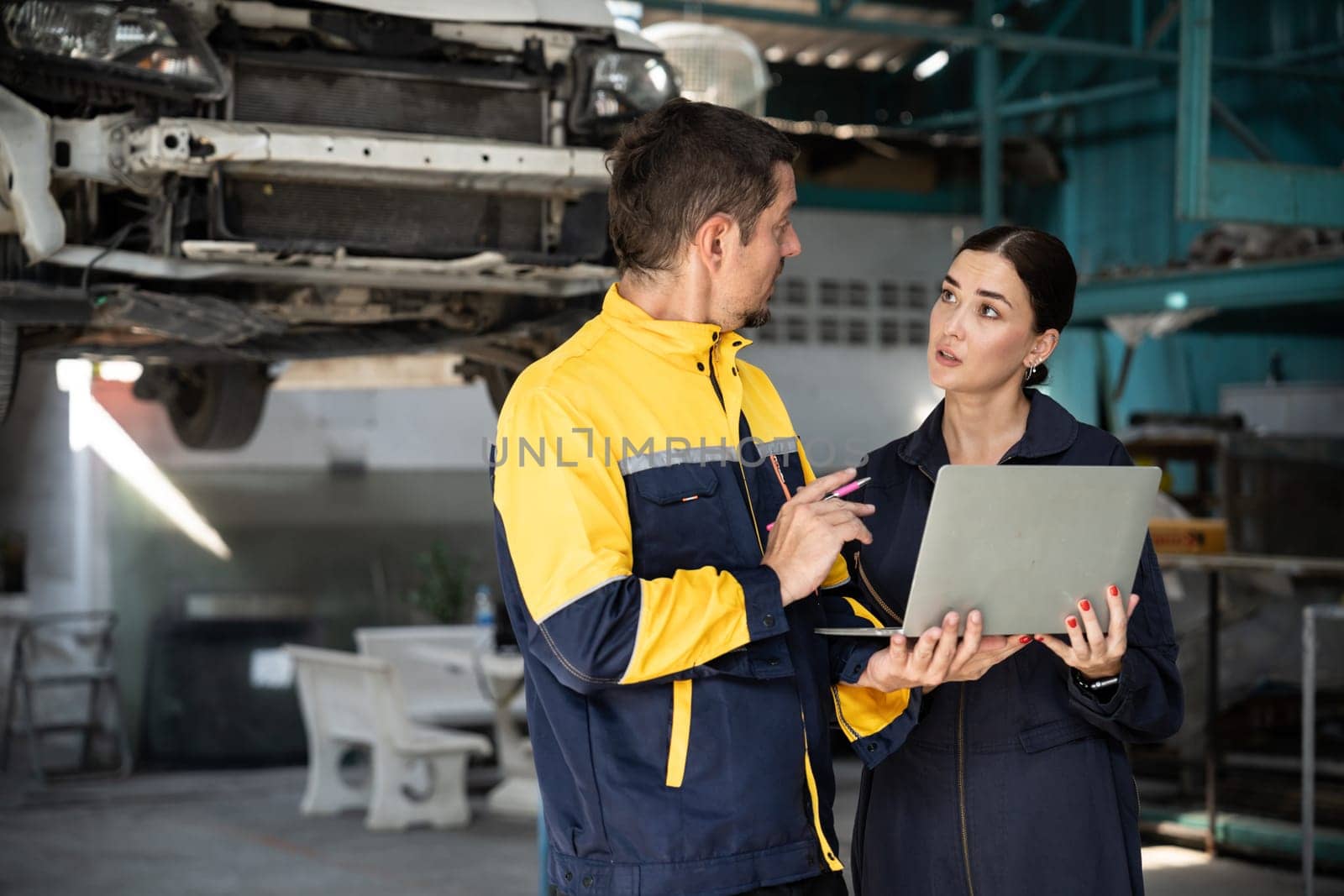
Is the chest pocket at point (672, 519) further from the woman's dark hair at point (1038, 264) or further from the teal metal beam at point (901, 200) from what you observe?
the teal metal beam at point (901, 200)

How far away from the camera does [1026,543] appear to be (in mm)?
1594

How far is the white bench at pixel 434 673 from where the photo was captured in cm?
721

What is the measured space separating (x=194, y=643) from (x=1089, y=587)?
6848 millimetres

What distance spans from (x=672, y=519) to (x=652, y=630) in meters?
0.18

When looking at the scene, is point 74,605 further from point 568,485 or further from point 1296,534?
point 568,485

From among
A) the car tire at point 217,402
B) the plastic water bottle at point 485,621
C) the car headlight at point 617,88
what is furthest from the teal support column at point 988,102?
the car headlight at point 617,88

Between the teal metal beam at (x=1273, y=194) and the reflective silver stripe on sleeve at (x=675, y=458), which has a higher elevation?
the teal metal beam at (x=1273, y=194)

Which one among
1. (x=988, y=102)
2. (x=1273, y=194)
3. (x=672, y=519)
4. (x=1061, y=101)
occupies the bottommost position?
(x=672, y=519)

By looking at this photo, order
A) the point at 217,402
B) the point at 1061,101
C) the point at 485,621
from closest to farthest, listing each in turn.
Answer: the point at 217,402 < the point at 485,621 < the point at 1061,101

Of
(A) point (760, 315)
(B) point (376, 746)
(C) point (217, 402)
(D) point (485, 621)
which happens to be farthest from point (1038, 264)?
(D) point (485, 621)

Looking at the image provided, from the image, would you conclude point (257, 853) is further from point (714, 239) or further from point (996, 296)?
point (714, 239)

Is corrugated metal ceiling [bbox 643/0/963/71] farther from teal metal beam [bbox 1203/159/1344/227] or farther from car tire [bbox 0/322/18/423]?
car tire [bbox 0/322/18/423]

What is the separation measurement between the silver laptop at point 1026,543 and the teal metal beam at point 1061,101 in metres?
9.84

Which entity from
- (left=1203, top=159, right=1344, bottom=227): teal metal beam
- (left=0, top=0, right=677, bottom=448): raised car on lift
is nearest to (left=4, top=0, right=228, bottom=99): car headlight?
(left=0, top=0, right=677, bottom=448): raised car on lift
